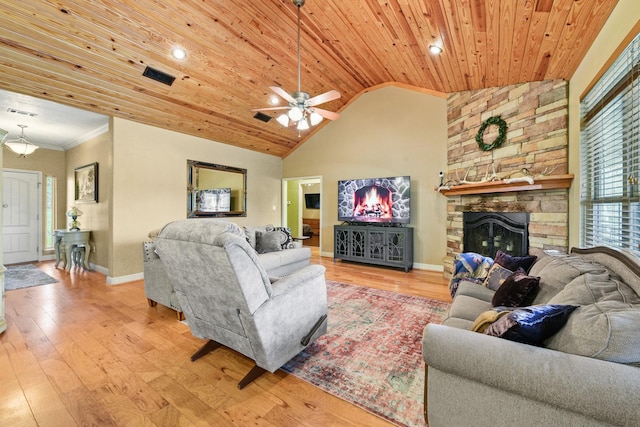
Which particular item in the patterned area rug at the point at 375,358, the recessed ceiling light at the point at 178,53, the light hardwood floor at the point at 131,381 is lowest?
the light hardwood floor at the point at 131,381

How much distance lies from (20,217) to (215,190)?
4340 millimetres

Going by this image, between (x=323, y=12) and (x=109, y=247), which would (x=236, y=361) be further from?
(x=323, y=12)

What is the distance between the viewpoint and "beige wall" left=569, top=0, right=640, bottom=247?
1.87 m

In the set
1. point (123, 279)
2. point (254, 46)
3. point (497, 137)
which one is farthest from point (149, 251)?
point (497, 137)

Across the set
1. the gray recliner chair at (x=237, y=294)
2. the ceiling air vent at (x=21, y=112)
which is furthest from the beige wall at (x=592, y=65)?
the ceiling air vent at (x=21, y=112)

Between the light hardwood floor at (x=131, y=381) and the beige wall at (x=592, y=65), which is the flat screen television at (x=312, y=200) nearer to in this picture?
the light hardwood floor at (x=131, y=381)

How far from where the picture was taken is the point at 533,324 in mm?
1028

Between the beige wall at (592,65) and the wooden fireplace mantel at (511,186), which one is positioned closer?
the beige wall at (592,65)

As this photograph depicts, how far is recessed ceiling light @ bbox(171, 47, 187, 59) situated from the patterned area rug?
3.76 m

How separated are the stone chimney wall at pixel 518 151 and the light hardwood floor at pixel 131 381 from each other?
3386 millimetres

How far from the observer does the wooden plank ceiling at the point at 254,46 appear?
254 centimetres

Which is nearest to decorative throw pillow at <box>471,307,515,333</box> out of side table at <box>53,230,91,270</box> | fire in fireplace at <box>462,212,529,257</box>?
fire in fireplace at <box>462,212,529,257</box>

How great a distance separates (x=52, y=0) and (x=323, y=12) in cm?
270

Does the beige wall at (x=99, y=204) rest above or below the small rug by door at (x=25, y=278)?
above
